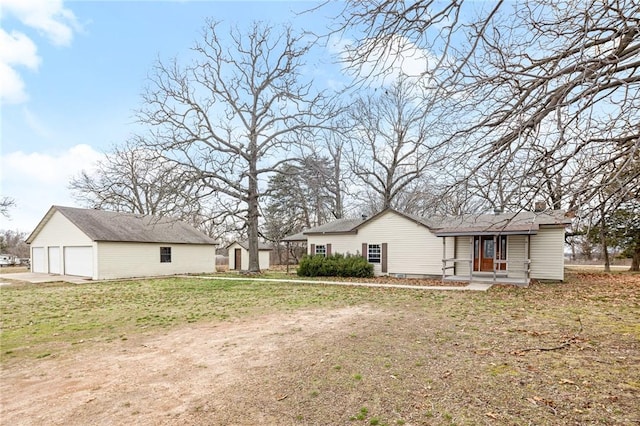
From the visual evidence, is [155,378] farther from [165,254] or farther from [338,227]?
[165,254]

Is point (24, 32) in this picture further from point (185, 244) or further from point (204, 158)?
point (185, 244)

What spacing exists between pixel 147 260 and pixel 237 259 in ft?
28.6

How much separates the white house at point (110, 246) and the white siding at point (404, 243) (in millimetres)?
10478

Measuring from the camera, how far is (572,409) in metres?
3.18

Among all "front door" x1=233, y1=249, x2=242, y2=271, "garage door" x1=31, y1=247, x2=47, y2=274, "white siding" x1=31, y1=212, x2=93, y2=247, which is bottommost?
"front door" x1=233, y1=249, x2=242, y2=271

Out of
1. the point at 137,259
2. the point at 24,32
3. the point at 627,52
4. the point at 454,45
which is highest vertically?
the point at 24,32

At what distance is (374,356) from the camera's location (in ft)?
15.8

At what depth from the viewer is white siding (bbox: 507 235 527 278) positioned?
50.9 ft

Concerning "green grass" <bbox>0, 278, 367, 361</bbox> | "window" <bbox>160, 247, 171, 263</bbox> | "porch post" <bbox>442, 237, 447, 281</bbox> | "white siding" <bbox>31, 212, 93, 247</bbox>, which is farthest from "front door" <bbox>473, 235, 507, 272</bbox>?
"white siding" <bbox>31, 212, 93, 247</bbox>

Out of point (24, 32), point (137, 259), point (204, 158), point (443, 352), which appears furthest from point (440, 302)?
point (137, 259)

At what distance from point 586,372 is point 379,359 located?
7.80ft

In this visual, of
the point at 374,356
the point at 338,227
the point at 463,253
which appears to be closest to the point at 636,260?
the point at 463,253

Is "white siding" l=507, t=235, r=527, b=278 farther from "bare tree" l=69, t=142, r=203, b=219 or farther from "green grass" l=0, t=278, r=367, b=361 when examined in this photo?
"bare tree" l=69, t=142, r=203, b=219

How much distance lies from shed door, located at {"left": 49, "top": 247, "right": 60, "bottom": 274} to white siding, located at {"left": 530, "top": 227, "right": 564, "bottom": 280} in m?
25.5
